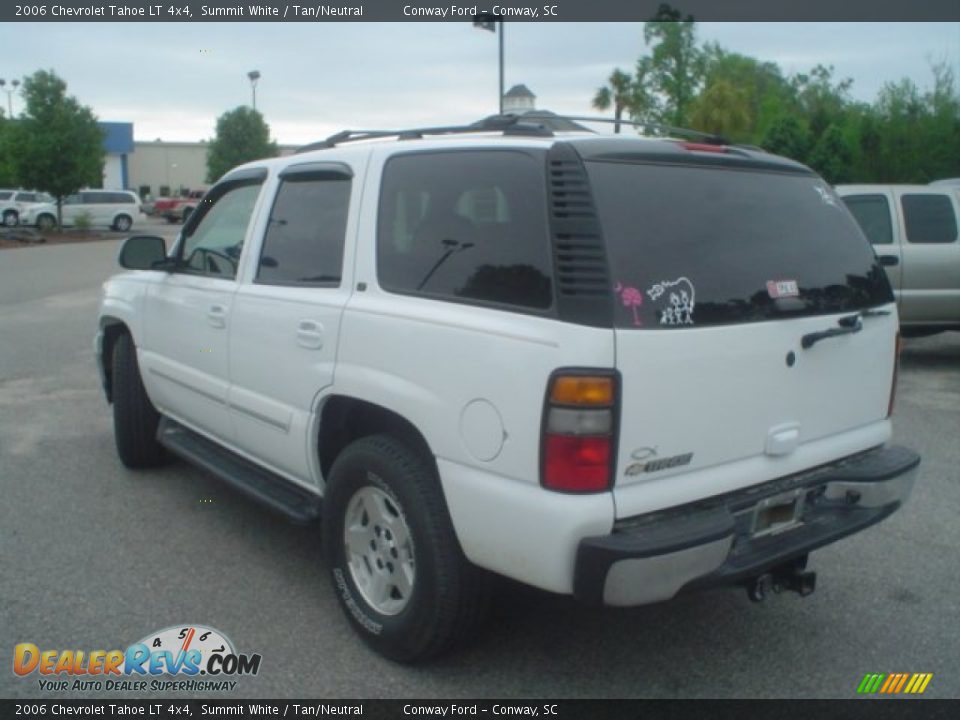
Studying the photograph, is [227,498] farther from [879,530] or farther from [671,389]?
[879,530]

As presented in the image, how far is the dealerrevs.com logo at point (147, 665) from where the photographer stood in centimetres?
333

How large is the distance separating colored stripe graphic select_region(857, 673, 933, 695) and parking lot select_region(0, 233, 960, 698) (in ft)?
0.12

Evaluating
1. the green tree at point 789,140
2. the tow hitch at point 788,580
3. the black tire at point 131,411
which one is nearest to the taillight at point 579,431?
the tow hitch at point 788,580

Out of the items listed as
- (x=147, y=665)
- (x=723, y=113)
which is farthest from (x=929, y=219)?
(x=723, y=113)

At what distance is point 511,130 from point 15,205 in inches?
1588

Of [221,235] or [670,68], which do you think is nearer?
[221,235]

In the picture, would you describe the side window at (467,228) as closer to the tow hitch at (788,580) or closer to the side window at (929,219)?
the tow hitch at (788,580)

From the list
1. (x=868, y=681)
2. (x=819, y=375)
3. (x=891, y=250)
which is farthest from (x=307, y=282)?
(x=891, y=250)

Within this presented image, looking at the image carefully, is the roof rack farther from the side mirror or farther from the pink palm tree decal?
the side mirror

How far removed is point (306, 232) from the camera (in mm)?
4020
